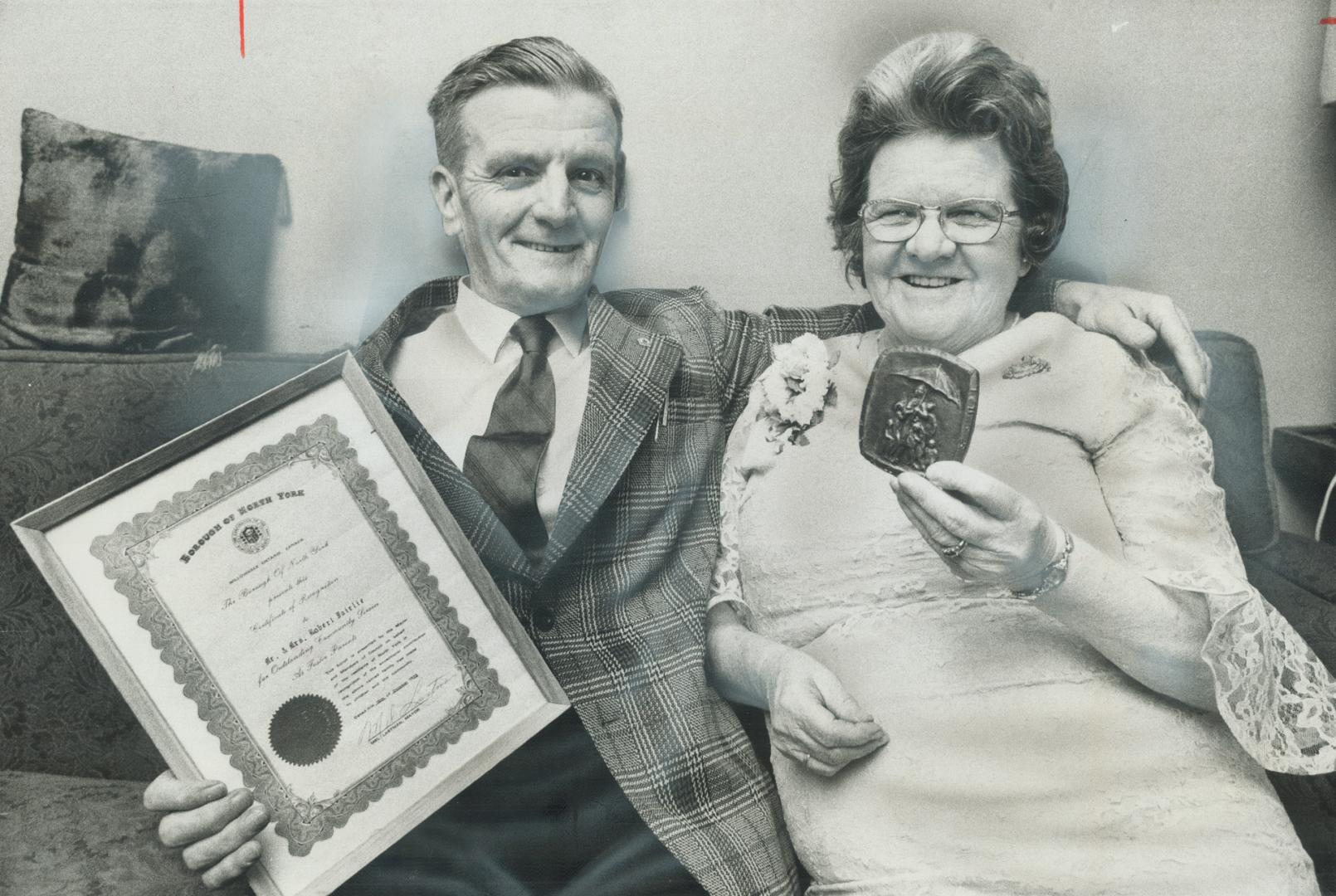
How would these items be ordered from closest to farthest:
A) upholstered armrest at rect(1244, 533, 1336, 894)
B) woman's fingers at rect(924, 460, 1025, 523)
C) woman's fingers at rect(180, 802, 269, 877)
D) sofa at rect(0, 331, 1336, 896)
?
woman's fingers at rect(924, 460, 1025, 523) → woman's fingers at rect(180, 802, 269, 877) → upholstered armrest at rect(1244, 533, 1336, 894) → sofa at rect(0, 331, 1336, 896)

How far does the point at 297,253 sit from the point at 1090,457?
3.55 ft

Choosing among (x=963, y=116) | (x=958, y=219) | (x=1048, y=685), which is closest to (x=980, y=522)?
(x=1048, y=685)

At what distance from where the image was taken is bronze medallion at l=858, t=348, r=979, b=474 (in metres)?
1.17

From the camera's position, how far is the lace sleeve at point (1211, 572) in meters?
1.14

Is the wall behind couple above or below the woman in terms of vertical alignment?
above

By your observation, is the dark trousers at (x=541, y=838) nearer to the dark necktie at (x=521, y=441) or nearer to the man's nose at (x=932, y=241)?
the dark necktie at (x=521, y=441)

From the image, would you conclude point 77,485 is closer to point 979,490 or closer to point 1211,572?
point 979,490

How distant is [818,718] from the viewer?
1.24 m

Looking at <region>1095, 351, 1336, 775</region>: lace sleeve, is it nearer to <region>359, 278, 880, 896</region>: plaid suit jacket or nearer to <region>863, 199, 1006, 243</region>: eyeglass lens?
<region>863, 199, 1006, 243</region>: eyeglass lens

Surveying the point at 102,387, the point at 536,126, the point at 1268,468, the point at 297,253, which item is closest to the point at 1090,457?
the point at 1268,468

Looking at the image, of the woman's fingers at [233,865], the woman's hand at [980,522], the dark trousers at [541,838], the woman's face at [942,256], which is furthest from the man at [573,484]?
the woman's hand at [980,522]

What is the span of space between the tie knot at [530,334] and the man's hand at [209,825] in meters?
0.65

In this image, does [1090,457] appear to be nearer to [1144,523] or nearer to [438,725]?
[1144,523]
